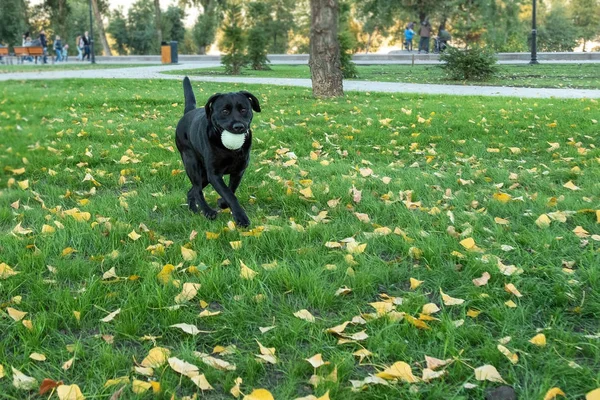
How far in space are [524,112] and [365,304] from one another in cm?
744

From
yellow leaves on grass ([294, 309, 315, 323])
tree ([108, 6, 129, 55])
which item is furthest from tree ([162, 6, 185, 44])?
yellow leaves on grass ([294, 309, 315, 323])

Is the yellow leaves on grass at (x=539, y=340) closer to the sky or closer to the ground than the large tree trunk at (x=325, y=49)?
closer to the ground

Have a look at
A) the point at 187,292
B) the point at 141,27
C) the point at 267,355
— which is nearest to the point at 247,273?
the point at 187,292

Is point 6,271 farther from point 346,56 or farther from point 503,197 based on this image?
point 346,56

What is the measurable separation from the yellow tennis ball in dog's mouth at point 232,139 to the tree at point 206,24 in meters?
45.9

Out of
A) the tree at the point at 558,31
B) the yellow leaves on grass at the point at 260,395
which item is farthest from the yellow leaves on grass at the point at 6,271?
the tree at the point at 558,31

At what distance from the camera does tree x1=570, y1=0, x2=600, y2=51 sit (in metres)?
58.4

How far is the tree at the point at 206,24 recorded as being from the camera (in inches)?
1870

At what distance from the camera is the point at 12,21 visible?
50219 millimetres

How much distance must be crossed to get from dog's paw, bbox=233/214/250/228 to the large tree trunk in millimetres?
8594

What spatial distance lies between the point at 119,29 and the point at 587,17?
50.0 metres

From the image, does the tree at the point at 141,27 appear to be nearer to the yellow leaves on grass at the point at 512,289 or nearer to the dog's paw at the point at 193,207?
the dog's paw at the point at 193,207

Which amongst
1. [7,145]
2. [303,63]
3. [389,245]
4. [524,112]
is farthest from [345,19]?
[389,245]

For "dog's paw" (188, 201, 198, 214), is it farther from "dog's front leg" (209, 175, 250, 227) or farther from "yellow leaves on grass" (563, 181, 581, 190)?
"yellow leaves on grass" (563, 181, 581, 190)
